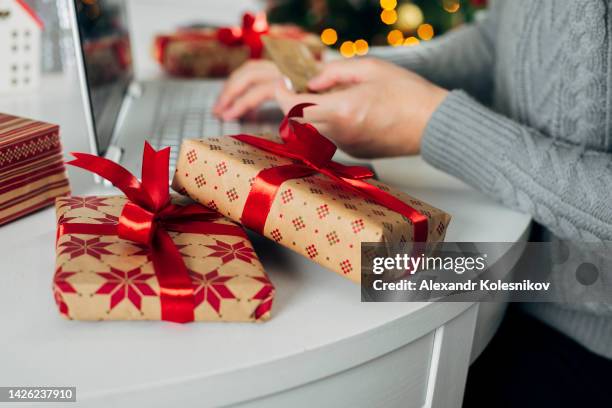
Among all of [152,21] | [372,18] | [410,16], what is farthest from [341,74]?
[372,18]

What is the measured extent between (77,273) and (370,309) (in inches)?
8.9

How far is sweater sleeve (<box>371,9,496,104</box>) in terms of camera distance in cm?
107

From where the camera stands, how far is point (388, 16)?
6.99ft

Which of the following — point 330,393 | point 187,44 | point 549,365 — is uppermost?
point 187,44

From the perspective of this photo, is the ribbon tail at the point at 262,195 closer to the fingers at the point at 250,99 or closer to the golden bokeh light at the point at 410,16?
the fingers at the point at 250,99

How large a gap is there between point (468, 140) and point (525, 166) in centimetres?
7

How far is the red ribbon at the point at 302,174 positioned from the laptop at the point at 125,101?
0.18 meters

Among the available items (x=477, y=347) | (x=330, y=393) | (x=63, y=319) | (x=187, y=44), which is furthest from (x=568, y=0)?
(x=187, y=44)

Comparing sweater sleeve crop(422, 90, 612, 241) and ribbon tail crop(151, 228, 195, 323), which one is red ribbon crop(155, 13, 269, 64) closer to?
sweater sleeve crop(422, 90, 612, 241)

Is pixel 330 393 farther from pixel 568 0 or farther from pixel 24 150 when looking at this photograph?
pixel 568 0

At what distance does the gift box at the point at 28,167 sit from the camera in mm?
580

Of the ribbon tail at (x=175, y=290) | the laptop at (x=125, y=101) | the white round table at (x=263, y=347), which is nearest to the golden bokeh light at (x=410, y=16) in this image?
the laptop at (x=125, y=101)

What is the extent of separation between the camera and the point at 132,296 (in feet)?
1.41

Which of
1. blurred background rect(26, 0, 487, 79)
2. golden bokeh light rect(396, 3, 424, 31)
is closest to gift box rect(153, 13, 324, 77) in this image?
blurred background rect(26, 0, 487, 79)
